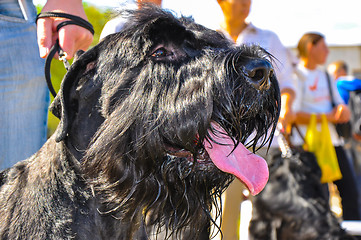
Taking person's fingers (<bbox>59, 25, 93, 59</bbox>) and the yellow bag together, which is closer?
person's fingers (<bbox>59, 25, 93, 59</bbox>)

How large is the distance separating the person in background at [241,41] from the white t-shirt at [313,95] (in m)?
1.05

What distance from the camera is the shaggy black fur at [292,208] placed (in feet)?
13.8

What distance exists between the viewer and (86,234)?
93.7 inches

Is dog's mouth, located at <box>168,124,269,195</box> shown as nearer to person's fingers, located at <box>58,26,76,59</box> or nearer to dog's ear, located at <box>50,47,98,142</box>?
dog's ear, located at <box>50,47,98,142</box>

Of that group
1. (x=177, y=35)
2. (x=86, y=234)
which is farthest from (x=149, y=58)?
(x=86, y=234)

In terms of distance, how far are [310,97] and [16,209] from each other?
4.35 meters

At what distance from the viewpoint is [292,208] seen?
4.23 m

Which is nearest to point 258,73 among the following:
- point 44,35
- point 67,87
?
point 67,87

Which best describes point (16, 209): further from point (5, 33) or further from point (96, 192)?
point (5, 33)

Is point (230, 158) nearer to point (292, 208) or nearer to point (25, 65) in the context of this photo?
point (25, 65)

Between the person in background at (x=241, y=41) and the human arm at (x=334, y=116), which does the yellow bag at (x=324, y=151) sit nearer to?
the human arm at (x=334, y=116)

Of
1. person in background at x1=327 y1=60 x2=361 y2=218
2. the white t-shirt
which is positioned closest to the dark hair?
the white t-shirt

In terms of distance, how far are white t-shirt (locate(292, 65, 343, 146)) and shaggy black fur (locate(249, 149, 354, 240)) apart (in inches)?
56.1

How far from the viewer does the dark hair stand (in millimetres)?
6484
